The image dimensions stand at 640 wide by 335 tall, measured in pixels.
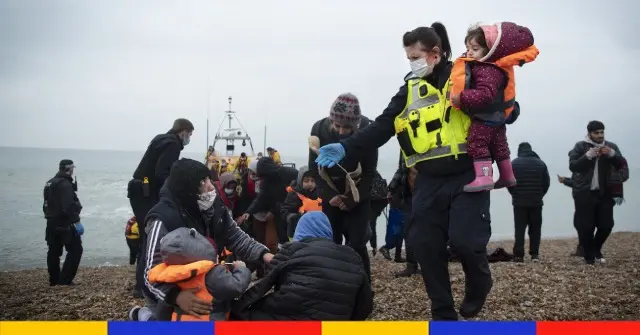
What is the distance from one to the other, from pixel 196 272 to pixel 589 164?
289 inches

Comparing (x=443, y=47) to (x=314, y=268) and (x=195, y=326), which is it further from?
(x=195, y=326)

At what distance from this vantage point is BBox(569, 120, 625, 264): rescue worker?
27.4 ft

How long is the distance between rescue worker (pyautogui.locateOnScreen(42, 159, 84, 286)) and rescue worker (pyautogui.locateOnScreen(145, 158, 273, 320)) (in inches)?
204

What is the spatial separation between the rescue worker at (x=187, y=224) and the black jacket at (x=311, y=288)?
0.32 meters

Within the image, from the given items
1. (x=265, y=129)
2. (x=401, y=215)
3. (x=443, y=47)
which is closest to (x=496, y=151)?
(x=443, y=47)

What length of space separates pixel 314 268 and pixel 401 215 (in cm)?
686

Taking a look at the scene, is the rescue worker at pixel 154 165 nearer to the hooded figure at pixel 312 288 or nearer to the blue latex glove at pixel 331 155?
the blue latex glove at pixel 331 155

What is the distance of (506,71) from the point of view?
11.0 ft

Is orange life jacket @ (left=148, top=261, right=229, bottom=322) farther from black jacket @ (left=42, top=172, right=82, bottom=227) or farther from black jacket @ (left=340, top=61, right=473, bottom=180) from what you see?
black jacket @ (left=42, top=172, right=82, bottom=227)

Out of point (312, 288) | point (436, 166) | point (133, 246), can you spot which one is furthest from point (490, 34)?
point (133, 246)

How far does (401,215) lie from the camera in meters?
9.75

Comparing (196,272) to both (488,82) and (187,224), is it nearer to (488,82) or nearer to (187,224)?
(187,224)

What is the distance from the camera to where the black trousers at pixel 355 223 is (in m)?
5.18

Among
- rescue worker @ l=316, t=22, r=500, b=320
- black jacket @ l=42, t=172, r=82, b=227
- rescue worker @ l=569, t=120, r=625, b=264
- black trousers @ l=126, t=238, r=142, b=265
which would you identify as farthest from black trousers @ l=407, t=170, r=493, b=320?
black trousers @ l=126, t=238, r=142, b=265
